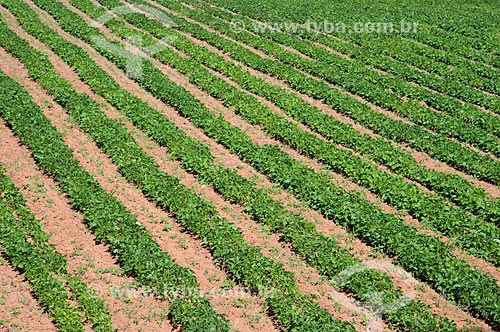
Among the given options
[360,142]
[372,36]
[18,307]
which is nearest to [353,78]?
[360,142]

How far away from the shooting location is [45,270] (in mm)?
13500

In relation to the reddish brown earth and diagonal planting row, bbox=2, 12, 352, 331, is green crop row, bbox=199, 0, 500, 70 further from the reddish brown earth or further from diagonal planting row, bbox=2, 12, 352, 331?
the reddish brown earth

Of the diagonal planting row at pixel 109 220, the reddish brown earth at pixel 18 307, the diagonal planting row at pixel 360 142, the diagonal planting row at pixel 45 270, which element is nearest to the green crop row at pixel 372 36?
the diagonal planting row at pixel 360 142

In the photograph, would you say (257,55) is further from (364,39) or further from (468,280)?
(468,280)

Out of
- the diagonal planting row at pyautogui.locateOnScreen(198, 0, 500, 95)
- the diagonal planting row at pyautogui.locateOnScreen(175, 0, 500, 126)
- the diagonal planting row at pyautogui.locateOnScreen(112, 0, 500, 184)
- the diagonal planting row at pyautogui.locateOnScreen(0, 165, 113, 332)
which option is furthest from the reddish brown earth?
the diagonal planting row at pyautogui.locateOnScreen(198, 0, 500, 95)

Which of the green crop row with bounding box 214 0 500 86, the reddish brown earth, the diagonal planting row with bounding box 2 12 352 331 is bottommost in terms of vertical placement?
the reddish brown earth

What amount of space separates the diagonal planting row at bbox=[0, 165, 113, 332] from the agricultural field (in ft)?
0.14

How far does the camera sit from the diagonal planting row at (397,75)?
2230 cm

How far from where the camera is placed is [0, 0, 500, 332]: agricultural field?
1316 centimetres

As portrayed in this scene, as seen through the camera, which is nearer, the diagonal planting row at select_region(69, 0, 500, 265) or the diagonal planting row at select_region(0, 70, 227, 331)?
the diagonal planting row at select_region(0, 70, 227, 331)

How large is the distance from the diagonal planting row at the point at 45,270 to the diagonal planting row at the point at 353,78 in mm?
12689

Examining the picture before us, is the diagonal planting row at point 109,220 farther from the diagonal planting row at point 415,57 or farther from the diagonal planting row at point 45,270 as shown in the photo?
the diagonal planting row at point 415,57

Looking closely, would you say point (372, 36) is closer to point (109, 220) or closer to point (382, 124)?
point (382, 124)

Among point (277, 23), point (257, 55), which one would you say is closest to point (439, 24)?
point (277, 23)
